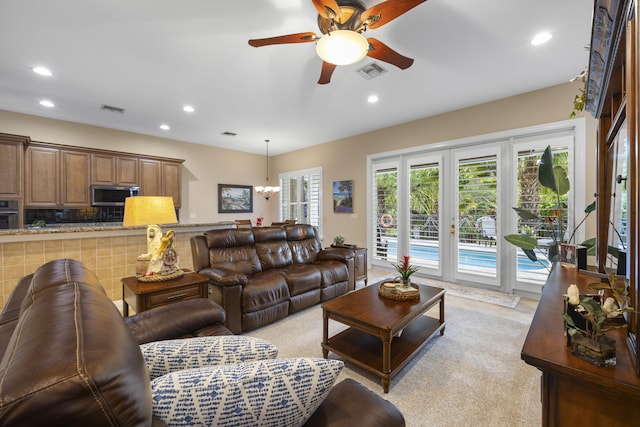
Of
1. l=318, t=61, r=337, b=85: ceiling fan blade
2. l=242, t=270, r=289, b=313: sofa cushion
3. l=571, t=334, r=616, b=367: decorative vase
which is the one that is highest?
l=318, t=61, r=337, b=85: ceiling fan blade

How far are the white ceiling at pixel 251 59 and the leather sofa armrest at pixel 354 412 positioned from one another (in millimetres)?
2558

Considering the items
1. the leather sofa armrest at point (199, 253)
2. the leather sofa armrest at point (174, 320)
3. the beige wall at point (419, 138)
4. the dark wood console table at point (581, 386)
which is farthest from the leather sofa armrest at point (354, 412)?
the beige wall at point (419, 138)

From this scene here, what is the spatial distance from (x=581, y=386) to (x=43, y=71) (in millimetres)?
5078

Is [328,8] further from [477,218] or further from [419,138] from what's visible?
[477,218]

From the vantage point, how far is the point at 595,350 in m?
0.86

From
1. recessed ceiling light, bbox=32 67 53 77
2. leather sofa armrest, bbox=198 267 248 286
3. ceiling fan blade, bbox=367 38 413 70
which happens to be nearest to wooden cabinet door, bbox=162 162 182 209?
recessed ceiling light, bbox=32 67 53 77

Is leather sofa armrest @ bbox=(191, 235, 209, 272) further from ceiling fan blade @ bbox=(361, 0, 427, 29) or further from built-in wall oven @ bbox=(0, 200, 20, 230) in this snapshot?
built-in wall oven @ bbox=(0, 200, 20, 230)

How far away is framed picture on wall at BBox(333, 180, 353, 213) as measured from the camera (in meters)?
5.73

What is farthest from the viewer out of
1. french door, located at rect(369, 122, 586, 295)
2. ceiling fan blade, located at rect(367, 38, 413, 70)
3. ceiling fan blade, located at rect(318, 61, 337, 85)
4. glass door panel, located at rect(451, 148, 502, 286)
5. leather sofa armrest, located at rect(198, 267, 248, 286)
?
glass door panel, located at rect(451, 148, 502, 286)

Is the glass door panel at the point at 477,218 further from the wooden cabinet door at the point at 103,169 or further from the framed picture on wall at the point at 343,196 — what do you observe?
the wooden cabinet door at the point at 103,169

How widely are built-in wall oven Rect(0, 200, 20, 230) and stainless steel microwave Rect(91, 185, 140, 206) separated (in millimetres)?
908

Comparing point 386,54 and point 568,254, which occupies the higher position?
point 386,54

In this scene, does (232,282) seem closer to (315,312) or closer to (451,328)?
(315,312)

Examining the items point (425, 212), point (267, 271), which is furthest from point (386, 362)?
point (425, 212)
